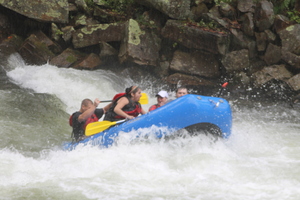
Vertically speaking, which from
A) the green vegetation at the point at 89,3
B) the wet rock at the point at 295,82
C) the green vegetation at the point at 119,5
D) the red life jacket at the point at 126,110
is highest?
the green vegetation at the point at 119,5

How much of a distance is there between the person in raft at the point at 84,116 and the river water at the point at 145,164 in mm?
356

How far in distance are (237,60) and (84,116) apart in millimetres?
5243

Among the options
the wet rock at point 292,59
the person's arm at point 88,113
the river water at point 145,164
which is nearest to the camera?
the river water at point 145,164

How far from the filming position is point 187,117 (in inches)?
184

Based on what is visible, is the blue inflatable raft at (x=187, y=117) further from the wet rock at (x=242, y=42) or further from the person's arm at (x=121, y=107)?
the wet rock at (x=242, y=42)

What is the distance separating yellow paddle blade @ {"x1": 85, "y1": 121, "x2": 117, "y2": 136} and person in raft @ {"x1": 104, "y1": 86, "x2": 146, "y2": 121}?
1.19ft

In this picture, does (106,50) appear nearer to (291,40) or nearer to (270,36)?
(270,36)

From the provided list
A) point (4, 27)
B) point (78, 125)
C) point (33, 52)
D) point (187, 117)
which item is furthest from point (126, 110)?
point (4, 27)

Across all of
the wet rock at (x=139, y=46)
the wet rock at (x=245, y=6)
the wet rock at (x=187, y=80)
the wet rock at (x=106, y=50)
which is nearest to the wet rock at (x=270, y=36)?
the wet rock at (x=245, y=6)

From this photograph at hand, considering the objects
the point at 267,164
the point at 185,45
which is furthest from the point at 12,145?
the point at 185,45

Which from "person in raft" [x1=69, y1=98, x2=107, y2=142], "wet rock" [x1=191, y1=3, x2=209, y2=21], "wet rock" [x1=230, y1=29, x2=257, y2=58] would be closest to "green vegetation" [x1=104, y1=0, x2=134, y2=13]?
"wet rock" [x1=191, y1=3, x2=209, y2=21]

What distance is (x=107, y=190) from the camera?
3.83 meters

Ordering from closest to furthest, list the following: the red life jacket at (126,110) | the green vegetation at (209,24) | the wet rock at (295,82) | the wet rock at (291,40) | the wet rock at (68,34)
→ the red life jacket at (126,110), the wet rock at (295,82), the wet rock at (291,40), the green vegetation at (209,24), the wet rock at (68,34)

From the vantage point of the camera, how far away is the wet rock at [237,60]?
9.23m
